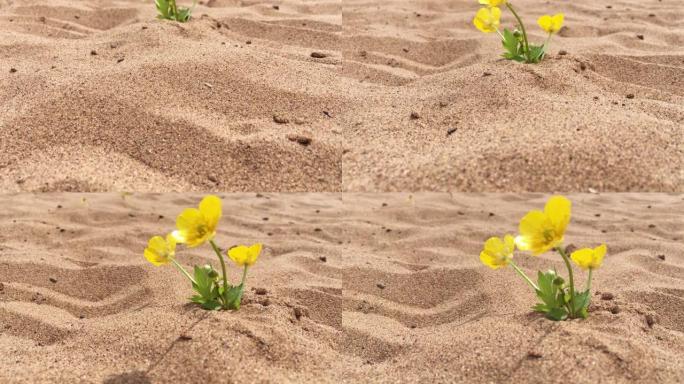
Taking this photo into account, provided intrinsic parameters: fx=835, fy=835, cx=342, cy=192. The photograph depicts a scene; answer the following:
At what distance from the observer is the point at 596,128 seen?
9.80 ft

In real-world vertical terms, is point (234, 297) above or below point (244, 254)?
below

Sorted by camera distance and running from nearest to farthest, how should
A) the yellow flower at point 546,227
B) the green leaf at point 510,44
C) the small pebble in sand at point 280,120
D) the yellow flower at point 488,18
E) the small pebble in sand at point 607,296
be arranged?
the yellow flower at point 546,227
the small pebble in sand at point 607,296
the small pebble in sand at point 280,120
the yellow flower at point 488,18
the green leaf at point 510,44

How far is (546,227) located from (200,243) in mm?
939

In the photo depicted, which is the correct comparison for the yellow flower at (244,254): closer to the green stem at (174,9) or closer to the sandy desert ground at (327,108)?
the sandy desert ground at (327,108)

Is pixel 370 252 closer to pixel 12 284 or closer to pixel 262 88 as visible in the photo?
pixel 262 88

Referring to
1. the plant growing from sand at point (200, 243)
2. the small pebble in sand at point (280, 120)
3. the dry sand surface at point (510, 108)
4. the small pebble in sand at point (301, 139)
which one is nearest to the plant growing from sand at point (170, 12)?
the dry sand surface at point (510, 108)

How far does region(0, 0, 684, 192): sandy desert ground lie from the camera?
286cm

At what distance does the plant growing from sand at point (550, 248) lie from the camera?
2221 millimetres

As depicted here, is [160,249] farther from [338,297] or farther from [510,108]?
[510,108]

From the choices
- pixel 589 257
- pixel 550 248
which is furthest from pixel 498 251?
pixel 589 257

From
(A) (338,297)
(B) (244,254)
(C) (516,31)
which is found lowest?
(A) (338,297)

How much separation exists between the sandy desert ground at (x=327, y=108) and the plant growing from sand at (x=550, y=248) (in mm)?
436

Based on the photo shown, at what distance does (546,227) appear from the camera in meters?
2.25

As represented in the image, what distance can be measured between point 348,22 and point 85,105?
68.2 inches
